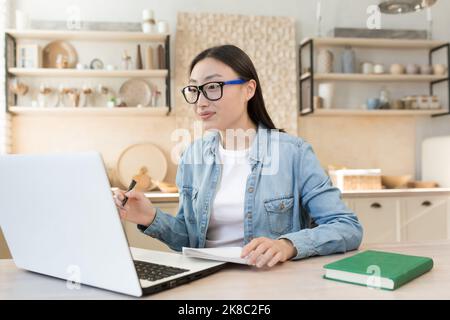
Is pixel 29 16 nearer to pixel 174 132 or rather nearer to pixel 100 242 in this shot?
pixel 174 132

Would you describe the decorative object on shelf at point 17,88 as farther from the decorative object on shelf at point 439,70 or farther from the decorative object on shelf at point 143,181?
the decorative object on shelf at point 439,70

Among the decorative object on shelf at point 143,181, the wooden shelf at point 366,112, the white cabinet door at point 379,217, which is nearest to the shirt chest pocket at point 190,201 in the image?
the decorative object on shelf at point 143,181

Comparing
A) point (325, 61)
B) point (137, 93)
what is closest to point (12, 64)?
point (137, 93)

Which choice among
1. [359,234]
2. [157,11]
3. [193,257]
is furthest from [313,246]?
[157,11]

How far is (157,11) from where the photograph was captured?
392 centimetres

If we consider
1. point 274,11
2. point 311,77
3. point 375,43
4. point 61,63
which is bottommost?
point 311,77

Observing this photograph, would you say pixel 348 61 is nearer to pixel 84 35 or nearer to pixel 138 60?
pixel 138 60

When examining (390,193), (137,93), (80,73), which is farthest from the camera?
(137,93)

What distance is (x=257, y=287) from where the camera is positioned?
96 centimetres

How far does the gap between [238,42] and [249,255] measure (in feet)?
10.3

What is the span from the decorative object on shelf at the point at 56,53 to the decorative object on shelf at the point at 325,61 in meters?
2.00

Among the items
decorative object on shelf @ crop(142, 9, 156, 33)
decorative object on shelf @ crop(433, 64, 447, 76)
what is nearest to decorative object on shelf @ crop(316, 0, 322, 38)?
decorative object on shelf @ crop(433, 64, 447, 76)

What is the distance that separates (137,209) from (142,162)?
252 cm

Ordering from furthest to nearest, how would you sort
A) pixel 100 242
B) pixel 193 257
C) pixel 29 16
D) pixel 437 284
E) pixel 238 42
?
pixel 238 42, pixel 29 16, pixel 193 257, pixel 437 284, pixel 100 242
